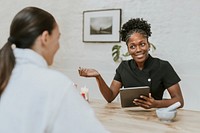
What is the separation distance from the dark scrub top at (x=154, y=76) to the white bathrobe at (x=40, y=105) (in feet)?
4.60

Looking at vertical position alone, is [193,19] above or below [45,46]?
above

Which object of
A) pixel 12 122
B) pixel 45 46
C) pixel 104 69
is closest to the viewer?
pixel 12 122

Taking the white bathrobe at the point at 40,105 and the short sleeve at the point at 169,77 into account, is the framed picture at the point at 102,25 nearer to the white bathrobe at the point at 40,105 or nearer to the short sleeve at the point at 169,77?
the short sleeve at the point at 169,77

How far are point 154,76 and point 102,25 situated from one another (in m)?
1.55

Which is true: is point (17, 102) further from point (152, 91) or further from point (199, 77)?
point (199, 77)

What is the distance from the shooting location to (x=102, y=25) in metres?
3.59

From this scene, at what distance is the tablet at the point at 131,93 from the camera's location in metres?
1.88

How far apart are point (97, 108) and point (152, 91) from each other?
1.64ft

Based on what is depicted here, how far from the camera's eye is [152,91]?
2.27 m

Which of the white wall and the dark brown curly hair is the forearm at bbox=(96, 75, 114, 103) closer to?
the dark brown curly hair

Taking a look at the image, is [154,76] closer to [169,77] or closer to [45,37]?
[169,77]

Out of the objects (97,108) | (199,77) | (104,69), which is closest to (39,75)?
(97,108)

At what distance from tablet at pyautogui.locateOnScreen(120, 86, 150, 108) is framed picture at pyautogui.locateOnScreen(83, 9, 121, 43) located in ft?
5.17

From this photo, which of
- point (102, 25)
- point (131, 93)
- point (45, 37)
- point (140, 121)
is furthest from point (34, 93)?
point (102, 25)
